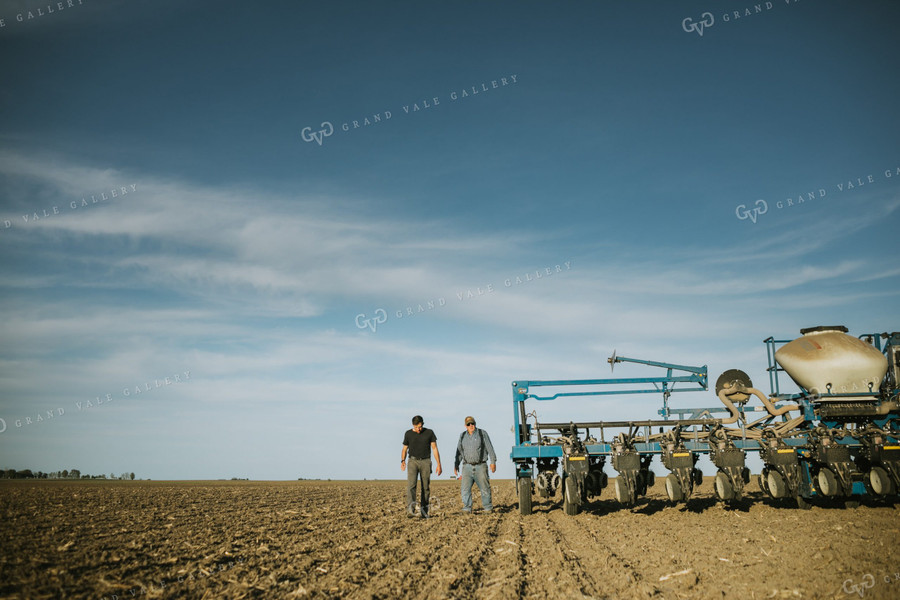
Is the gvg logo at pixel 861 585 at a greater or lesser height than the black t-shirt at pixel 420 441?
lesser

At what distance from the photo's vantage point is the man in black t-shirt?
12164 mm

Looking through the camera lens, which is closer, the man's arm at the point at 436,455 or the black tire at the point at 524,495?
the man's arm at the point at 436,455

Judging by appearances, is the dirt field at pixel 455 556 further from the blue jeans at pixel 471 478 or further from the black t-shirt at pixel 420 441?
the black t-shirt at pixel 420 441

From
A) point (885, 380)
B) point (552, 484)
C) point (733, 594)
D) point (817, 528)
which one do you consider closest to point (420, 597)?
point (733, 594)

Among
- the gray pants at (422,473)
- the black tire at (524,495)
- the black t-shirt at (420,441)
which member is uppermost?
the black t-shirt at (420,441)

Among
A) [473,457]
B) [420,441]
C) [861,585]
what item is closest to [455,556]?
[861,585]

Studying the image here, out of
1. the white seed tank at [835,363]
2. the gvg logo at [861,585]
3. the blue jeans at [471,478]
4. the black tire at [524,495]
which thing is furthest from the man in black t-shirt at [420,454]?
the white seed tank at [835,363]

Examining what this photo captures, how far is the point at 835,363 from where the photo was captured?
13734 mm

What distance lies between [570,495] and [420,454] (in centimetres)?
326

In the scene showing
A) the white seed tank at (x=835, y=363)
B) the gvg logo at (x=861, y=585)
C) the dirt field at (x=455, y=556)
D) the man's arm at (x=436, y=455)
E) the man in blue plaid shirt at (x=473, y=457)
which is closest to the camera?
the gvg logo at (x=861, y=585)

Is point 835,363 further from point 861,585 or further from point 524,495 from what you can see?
point 861,585

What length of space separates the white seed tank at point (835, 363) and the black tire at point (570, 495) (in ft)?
20.3

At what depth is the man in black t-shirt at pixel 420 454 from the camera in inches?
479

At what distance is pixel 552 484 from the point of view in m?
13.8
